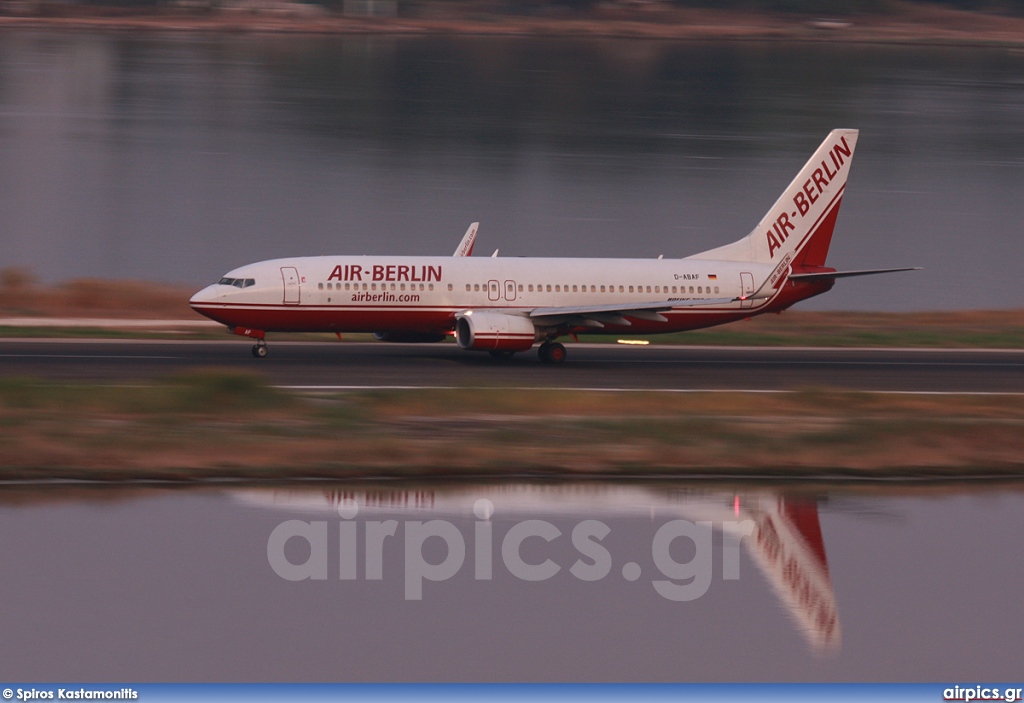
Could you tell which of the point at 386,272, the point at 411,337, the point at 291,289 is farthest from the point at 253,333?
the point at 411,337

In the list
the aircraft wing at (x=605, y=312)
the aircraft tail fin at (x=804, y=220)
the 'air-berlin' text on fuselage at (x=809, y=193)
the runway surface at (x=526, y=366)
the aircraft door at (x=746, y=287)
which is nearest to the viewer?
the runway surface at (x=526, y=366)

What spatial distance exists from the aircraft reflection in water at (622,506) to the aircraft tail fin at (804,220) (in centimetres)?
2234

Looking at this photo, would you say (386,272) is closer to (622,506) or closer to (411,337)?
(411,337)

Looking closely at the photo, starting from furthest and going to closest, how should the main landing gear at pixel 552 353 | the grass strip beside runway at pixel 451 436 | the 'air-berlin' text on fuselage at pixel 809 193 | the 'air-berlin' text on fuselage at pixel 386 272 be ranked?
the 'air-berlin' text on fuselage at pixel 809 193 → the main landing gear at pixel 552 353 → the 'air-berlin' text on fuselage at pixel 386 272 → the grass strip beside runway at pixel 451 436

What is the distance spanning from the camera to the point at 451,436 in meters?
30.2

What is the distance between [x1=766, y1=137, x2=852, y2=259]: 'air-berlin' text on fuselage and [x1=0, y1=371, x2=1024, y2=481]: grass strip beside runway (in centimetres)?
1474

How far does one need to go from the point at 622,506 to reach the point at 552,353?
18.8 metres

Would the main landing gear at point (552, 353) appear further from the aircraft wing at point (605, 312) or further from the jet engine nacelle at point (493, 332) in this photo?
the jet engine nacelle at point (493, 332)

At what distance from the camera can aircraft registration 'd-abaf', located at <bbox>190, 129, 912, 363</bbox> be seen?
43.2m

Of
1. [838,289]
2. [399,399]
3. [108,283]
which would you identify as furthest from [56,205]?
[399,399]

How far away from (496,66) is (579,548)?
17769cm

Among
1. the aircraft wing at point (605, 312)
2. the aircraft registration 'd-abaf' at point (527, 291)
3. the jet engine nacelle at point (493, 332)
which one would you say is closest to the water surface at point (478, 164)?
the aircraft registration 'd-abaf' at point (527, 291)

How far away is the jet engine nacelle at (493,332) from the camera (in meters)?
43.1

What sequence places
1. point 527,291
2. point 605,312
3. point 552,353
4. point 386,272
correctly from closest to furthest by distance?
point 386,272 < point 605,312 < point 552,353 < point 527,291
